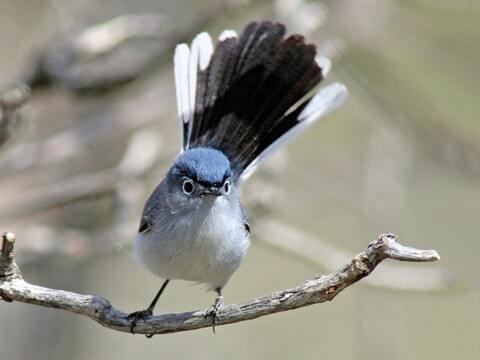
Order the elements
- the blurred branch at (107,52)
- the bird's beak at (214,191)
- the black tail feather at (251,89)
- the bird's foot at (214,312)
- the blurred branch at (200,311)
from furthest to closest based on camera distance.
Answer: the blurred branch at (107,52), the black tail feather at (251,89), the bird's beak at (214,191), the bird's foot at (214,312), the blurred branch at (200,311)

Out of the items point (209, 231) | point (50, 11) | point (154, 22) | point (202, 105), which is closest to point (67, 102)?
point (50, 11)

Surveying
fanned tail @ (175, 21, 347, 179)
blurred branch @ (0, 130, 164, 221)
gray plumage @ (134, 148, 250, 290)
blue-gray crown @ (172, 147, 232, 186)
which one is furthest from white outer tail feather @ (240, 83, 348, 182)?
blurred branch @ (0, 130, 164, 221)

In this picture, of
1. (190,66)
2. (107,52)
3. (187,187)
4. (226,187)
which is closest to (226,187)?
(226,187)

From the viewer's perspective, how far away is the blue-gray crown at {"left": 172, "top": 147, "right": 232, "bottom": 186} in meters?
2.77

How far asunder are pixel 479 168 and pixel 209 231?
192 centimetres

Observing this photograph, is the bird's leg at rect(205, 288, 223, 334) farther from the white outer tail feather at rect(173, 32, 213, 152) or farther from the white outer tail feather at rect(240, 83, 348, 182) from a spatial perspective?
the white outer tail feather at rect(173, 32, 213, 152)

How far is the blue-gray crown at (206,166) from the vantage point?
9.09 ft

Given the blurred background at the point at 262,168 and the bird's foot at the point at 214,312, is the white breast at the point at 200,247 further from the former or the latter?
the blurred background at the point at 262,168

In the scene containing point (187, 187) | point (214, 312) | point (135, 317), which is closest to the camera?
point (214, 312)

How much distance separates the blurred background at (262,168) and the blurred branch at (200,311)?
3.01ft

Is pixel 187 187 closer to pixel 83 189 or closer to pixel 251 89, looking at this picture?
pixel 251 89

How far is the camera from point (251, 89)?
10.4 feet

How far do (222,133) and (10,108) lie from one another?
782 mm

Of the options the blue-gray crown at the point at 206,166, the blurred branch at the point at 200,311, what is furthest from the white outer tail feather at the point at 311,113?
the blurred branch at the point at 200,311
